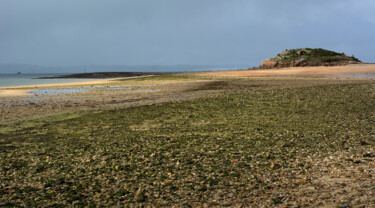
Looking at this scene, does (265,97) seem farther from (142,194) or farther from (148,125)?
(142,194)

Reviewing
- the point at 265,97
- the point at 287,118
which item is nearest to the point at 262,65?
the point at 265,97

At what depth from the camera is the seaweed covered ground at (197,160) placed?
20.0ft

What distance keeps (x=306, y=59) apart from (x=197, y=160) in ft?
260

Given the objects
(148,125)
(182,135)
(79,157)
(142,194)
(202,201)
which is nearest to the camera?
(202,201)

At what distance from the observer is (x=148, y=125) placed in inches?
525

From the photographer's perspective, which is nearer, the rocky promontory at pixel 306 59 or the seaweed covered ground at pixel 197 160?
the seaweed covered ground at pixel 197 160

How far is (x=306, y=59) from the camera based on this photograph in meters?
81.1

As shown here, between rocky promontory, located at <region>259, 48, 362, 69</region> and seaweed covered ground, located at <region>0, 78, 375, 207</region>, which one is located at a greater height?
rocky promontory, located at <region>259, 48, 362, 69</region>

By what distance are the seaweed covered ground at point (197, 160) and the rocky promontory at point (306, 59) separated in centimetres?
6860

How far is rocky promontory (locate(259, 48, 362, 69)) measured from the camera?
79000mm

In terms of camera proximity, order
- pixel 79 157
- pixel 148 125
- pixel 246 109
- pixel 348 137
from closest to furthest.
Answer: pixel 79 157, pixel 348 137, pixel 148 125, pixel 246 109

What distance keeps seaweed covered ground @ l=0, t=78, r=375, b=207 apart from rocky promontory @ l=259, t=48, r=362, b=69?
68.6m

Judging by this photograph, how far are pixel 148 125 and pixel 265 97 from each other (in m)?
9.35

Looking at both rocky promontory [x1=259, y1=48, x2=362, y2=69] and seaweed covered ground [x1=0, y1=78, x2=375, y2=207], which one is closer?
seaweed covered ground [x1=0, y1=78, x2=375, y2=207]
